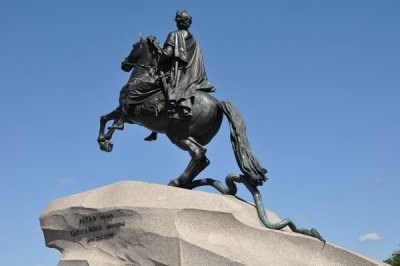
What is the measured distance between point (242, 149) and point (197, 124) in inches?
33.2

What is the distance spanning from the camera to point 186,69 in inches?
388

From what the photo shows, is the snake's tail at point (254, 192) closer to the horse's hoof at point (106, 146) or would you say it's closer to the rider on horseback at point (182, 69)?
the rider on horseback at point (182, 69)

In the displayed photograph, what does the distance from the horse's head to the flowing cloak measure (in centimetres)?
32

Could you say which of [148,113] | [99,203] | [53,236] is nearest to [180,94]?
[148,113]

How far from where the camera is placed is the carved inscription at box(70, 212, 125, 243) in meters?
8.28

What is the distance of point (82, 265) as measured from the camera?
831cm

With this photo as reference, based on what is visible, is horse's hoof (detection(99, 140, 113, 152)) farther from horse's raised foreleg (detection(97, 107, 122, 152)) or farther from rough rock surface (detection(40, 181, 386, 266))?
rough rock surface (detection(40, 181, 386, 266))

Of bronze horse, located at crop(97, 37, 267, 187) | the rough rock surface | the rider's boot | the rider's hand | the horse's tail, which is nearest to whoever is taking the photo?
the rough rock surface

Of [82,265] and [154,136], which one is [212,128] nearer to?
[154,136]

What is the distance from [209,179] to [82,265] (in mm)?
2578

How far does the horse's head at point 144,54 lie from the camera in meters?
10.1

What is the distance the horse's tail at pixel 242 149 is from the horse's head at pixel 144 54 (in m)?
1.56

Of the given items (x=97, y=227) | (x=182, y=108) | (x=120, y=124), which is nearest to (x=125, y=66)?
(x=120, y=124)

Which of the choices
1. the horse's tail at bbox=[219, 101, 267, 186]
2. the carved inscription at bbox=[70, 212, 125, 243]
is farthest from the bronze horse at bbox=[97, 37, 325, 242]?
the carved inscription at bbox=[70, 212, 125, 243]
